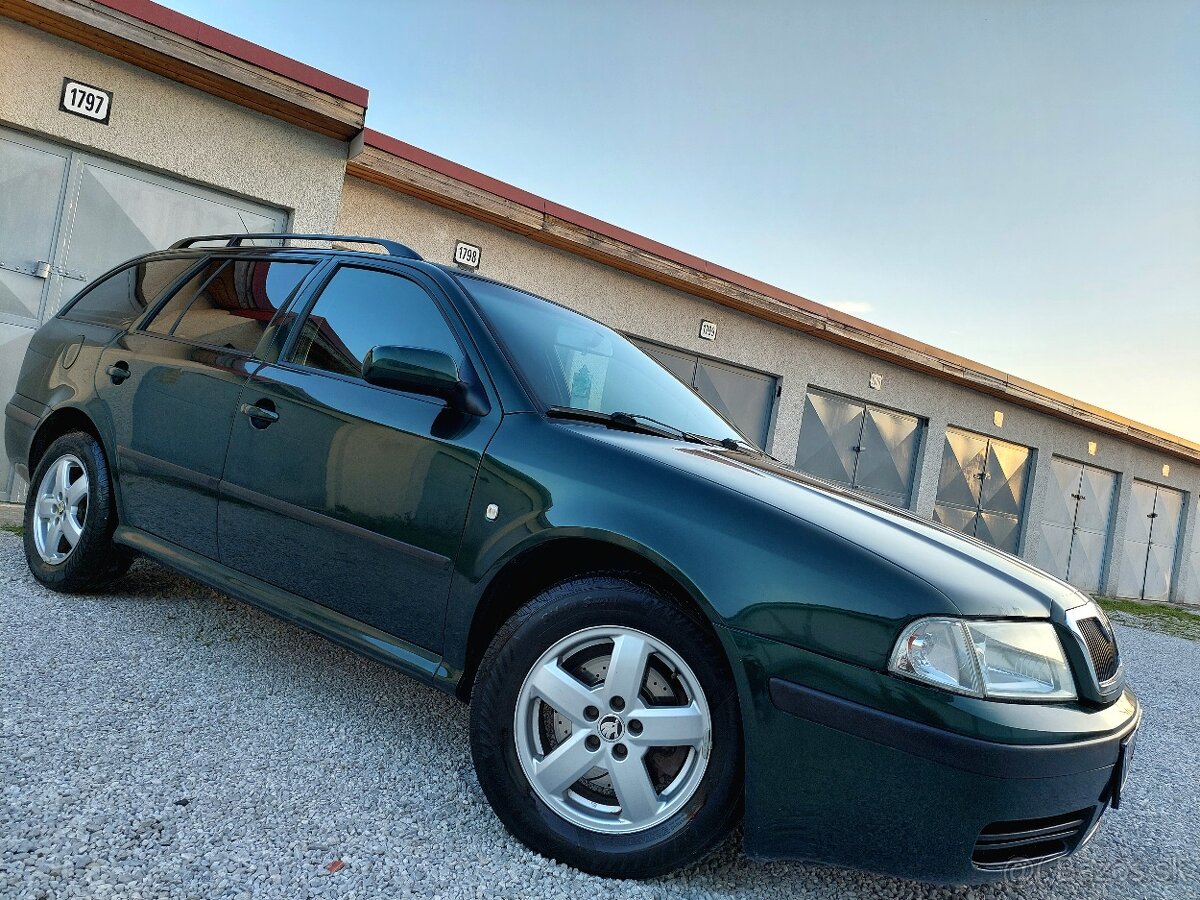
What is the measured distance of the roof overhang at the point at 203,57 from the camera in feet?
17.0

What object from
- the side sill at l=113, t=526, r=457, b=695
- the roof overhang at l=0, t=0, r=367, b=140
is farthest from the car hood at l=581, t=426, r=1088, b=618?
the roof overhang at l=0, t=0, r=367, b=140

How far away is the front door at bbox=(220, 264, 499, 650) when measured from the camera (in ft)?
7.45

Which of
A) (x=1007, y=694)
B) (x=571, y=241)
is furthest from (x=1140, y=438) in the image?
(x=1007, y=694)

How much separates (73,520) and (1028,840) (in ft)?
11.9

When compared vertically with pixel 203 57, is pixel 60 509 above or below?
below

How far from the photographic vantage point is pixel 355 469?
243 cm

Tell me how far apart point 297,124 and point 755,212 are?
5.95 m

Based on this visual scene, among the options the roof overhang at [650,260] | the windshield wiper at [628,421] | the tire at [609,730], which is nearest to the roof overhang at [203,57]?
the roof overhang at [650,260]

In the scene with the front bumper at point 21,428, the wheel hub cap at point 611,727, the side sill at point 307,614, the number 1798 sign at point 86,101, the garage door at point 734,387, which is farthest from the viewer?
the garage door at point 734,387

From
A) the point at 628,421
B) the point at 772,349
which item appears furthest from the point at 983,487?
the point at 628,421

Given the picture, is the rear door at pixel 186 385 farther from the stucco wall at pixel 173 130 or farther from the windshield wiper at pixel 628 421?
the stucco wall at pixel 173 130

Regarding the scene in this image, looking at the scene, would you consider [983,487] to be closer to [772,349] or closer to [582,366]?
[772,349]

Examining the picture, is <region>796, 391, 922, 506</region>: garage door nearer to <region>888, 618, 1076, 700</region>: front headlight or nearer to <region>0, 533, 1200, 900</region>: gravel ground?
<region>0, 533, 1200, 900</region>: gravel ground

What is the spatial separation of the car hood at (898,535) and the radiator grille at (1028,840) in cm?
44
